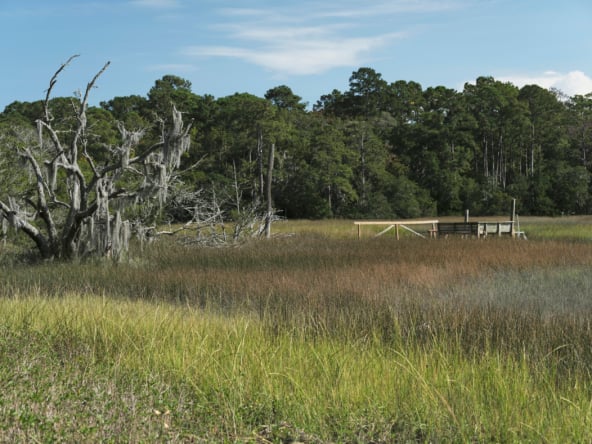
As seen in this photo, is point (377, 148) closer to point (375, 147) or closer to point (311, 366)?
point (375, 147)

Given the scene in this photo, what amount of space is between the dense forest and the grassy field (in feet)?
89.1

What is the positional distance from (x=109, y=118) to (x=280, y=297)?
37.1 m

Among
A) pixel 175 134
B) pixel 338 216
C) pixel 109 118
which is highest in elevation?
pixel 109 118

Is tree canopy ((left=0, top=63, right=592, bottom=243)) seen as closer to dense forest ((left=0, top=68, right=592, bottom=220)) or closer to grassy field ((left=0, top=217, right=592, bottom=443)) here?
dense forest ((left=0, top=68, right=592, bottom=220))

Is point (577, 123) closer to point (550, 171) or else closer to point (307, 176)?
point (550, 171)

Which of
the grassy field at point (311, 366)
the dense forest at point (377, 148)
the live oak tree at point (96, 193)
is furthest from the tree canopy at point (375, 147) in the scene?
the grassy field at point (311, 366)

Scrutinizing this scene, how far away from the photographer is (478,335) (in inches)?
292

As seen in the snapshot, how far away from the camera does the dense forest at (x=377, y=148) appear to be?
147ft

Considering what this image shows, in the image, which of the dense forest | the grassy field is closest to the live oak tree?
the grassy field

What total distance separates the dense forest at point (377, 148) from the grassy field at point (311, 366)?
89.1 ft

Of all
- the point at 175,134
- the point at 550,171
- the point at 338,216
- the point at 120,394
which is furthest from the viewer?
the point at 550,171

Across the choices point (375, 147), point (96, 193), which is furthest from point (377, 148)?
point (96, 193)

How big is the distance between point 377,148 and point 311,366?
47.0 meters

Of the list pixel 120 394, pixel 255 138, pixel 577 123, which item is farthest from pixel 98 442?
pixel 577 123
